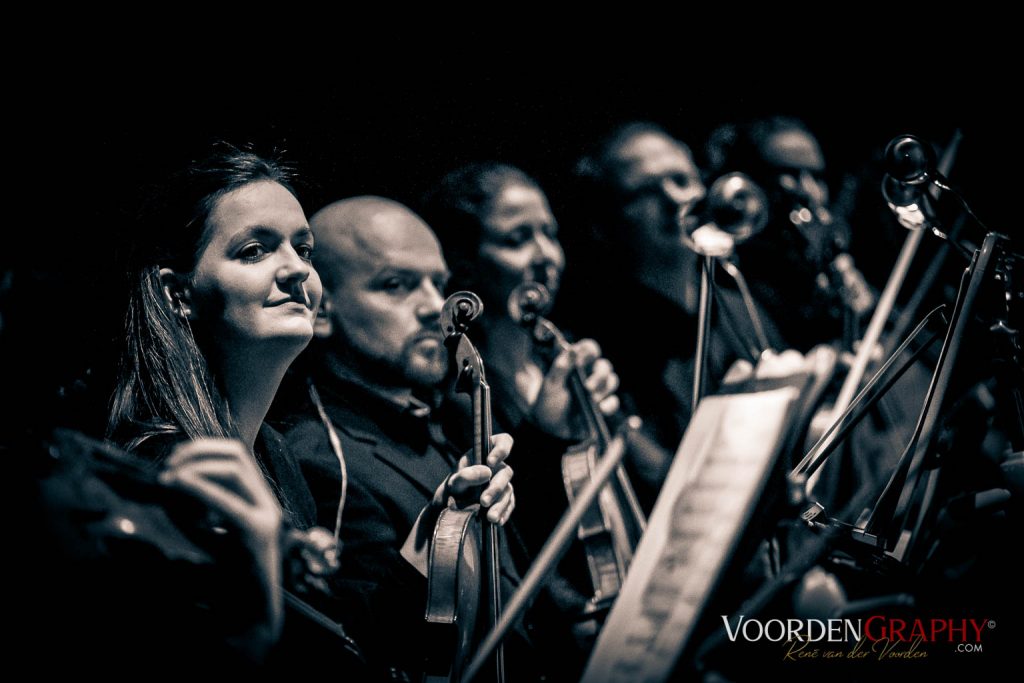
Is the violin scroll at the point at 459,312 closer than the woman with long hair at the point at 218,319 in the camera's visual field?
No

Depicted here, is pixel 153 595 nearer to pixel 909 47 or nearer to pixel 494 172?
pixel 494 172

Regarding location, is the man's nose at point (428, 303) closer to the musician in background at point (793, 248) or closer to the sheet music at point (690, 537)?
the sheet music at point (690, 537)

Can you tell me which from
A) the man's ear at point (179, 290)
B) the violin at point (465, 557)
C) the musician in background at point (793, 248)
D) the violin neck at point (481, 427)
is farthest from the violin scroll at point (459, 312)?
the musician in background at point (793, 248)

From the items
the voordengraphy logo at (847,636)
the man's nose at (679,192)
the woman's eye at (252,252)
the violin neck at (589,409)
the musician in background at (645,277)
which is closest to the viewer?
the woman's eye at (252,252)

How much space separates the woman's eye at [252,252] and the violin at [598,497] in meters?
0.57

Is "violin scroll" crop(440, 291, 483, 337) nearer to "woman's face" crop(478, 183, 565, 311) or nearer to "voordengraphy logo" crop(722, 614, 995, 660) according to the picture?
"woman's face" crop(478, 183, 565, 311)

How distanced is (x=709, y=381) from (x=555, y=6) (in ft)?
3.33

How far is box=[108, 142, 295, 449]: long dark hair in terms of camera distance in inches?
67.6

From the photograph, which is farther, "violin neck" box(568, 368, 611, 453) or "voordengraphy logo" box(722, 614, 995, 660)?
"violin neck" box(568, 368, 611, 453)

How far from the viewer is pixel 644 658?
134cm

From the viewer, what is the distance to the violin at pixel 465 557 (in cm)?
177

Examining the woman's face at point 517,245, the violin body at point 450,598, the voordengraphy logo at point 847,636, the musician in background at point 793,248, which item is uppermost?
the musician in background at point 793,248

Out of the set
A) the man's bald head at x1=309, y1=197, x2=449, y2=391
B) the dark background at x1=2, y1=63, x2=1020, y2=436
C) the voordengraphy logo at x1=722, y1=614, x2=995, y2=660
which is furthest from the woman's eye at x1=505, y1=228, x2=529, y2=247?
the voordengraphy logo at x1=722, y1=614, x2=995, y2=660

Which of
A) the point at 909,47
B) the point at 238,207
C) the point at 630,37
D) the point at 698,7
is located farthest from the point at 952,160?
the point at 238,207
